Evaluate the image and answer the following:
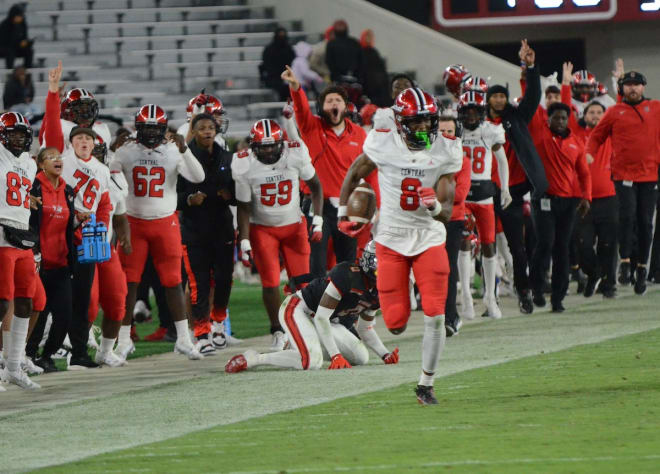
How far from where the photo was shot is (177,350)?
1106cm

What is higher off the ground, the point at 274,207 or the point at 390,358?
the point at 274,207

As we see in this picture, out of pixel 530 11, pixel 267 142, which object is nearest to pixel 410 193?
pixel 267 142

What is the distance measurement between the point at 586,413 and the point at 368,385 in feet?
6.06

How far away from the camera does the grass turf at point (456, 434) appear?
19.2ft

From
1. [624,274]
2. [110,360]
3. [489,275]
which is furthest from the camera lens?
[624,274]

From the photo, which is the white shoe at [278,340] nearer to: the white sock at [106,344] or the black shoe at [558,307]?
the white sock at [106,344]

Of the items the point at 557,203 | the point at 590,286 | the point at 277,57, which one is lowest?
the point at 590,286

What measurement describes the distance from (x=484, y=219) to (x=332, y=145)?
5.68 ft

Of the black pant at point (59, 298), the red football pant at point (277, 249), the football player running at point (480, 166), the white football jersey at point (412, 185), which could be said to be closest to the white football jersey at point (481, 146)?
A: the football player running at point (480, 166)

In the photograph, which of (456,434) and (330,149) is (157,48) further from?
(456,434)

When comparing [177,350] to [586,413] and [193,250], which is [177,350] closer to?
[193,250]

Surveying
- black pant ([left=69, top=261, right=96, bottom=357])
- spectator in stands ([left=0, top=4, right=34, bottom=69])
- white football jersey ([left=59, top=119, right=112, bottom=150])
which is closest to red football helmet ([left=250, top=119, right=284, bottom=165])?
white football jersey ([left=59, top=119, right=112, bottom=150])

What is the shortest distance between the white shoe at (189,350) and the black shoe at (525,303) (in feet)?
12.0

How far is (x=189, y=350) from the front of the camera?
35.7 ft
